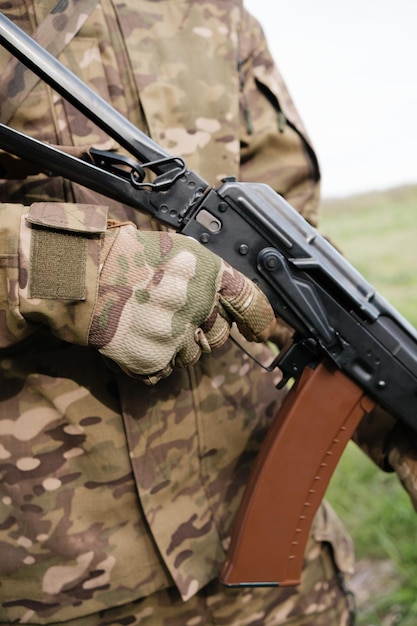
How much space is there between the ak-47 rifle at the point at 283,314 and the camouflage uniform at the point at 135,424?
9 centimetres

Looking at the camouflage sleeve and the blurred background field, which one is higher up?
the camouflage sleeve

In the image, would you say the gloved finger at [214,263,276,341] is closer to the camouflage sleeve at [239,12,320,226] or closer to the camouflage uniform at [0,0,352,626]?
the camouflage uniform at [0,0,352,626]

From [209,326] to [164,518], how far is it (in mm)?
479

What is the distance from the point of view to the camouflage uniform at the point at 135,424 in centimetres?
140

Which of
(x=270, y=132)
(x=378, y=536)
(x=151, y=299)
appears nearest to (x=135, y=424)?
(x=151, y=299)

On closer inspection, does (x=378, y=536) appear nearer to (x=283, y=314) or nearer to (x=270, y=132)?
(x=283, y=314)

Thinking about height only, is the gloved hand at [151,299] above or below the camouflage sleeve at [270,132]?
below

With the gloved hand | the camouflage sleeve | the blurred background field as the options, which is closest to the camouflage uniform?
the camouflage sleeve

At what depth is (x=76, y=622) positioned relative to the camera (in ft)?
4.73

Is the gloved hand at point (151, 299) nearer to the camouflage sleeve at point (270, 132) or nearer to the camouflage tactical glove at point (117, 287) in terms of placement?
the camouflage tactical glove at point (117, 287)

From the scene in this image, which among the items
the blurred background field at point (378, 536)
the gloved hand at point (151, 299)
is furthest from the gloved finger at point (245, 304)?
the blurred background field at point (378, 536)

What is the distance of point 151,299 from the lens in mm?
1220

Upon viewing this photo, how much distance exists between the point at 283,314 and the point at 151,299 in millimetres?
345

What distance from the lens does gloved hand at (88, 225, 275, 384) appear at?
121cm
